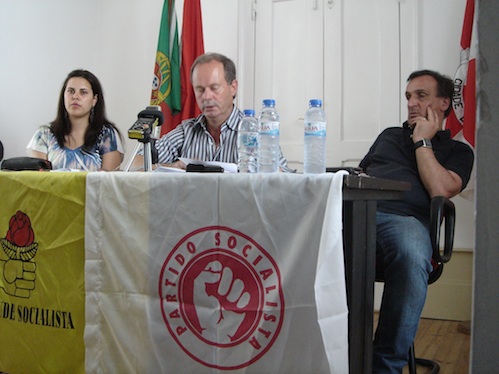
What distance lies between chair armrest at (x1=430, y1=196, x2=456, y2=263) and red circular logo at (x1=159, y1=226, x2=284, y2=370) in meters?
0.74

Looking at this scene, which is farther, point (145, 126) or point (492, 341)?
point (145, 126)

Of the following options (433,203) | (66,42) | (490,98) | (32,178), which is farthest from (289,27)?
(490,98)

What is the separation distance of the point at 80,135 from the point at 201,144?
779 mm

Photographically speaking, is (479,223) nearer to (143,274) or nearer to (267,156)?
(143,274)

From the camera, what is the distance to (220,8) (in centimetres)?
338

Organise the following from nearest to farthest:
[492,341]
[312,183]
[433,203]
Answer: [492,341] < [312,183] < [433,203]

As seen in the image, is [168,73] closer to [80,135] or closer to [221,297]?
[80,135]

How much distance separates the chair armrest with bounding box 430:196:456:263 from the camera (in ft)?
4.89

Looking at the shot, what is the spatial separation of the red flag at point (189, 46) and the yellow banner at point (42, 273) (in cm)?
201

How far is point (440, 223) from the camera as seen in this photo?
1.50 meters

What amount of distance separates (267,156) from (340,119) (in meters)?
1.73

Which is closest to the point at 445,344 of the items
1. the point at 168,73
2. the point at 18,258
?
the point at 18,258

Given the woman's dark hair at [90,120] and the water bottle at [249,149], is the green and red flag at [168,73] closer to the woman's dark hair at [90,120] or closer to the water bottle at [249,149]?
the woman's dark hair at [90,120]

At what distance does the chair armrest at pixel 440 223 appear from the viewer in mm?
1491
